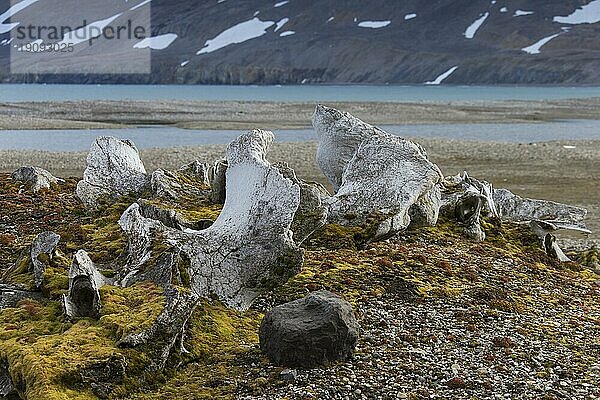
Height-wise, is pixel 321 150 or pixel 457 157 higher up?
pixel 321 150

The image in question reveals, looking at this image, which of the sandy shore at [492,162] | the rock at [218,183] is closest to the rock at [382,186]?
the rock at [218,183]

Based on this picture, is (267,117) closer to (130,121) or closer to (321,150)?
(130,121)

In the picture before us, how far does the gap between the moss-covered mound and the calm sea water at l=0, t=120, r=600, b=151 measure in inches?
1125

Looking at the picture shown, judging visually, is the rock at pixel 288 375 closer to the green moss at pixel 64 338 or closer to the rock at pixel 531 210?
the green moss at pixel 64 338

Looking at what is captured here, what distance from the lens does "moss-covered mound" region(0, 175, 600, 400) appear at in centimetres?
922

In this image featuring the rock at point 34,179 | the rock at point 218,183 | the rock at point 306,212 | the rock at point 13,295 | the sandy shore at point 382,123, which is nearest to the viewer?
the rock at point 13,295

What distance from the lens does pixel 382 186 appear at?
615 inches

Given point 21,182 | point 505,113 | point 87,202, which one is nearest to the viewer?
point 87,202

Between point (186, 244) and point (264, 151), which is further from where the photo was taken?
point (264, 151)

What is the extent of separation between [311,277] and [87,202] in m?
6.78

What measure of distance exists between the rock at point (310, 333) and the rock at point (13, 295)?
3.46 m

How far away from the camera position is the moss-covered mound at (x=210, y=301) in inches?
363

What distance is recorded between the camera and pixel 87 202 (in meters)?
17.3

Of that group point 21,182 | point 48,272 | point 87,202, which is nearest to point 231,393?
point 48,272
